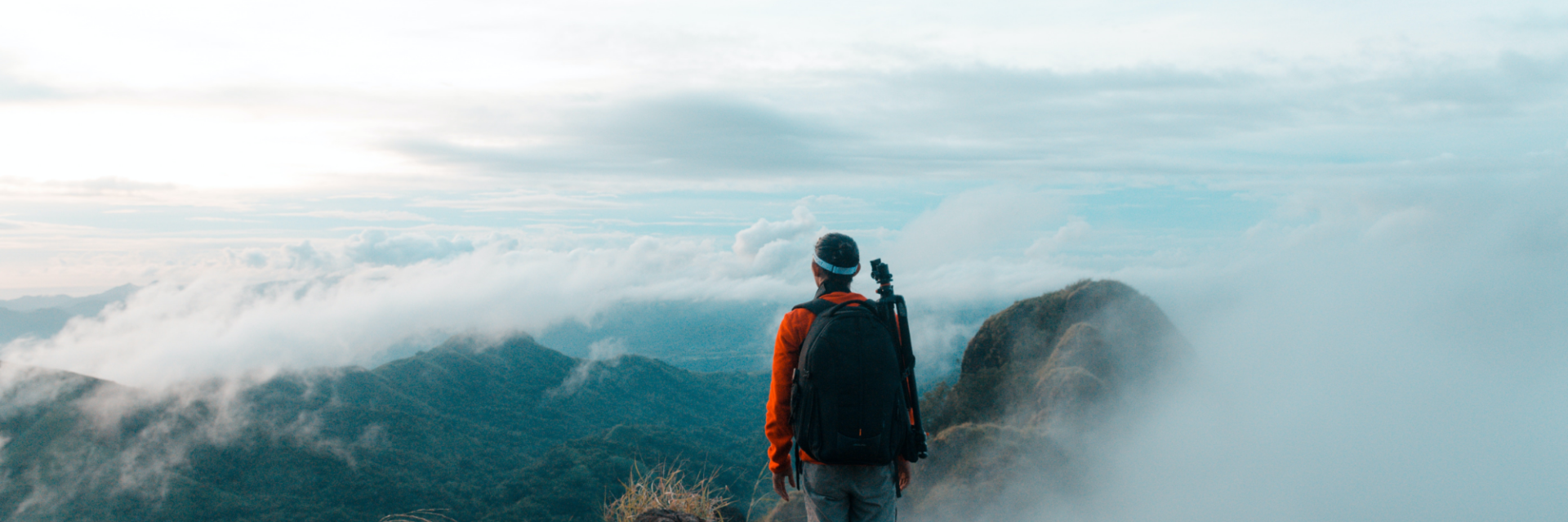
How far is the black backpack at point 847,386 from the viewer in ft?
17.6

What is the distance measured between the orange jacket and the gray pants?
A: 176 mm

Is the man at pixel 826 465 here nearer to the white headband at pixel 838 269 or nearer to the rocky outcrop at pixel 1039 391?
the white headband at pixel 838 269

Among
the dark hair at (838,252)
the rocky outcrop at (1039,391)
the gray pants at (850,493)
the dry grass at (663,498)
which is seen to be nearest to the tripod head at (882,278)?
the dark hair at (838,252)

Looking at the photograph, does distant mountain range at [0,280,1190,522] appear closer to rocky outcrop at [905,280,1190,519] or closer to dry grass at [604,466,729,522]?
rocky outcrop at [905,280,1190,519]

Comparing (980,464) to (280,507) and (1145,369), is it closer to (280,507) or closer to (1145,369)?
(1145,369)

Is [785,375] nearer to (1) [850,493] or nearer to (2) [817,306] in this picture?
(2) [817,306]

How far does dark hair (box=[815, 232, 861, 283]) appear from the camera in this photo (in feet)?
18.8

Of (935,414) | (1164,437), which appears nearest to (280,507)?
(935,414)

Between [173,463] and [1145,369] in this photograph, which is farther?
[173,463]

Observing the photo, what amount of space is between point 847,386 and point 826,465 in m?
0.72

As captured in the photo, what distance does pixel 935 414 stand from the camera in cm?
3269

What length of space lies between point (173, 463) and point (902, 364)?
247 m

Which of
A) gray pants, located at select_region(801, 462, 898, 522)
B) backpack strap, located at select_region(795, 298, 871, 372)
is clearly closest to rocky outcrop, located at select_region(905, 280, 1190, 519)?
gray pants, located at select_region(801, 462, 898, 522)

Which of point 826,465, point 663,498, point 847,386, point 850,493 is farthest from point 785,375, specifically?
point 663,498
